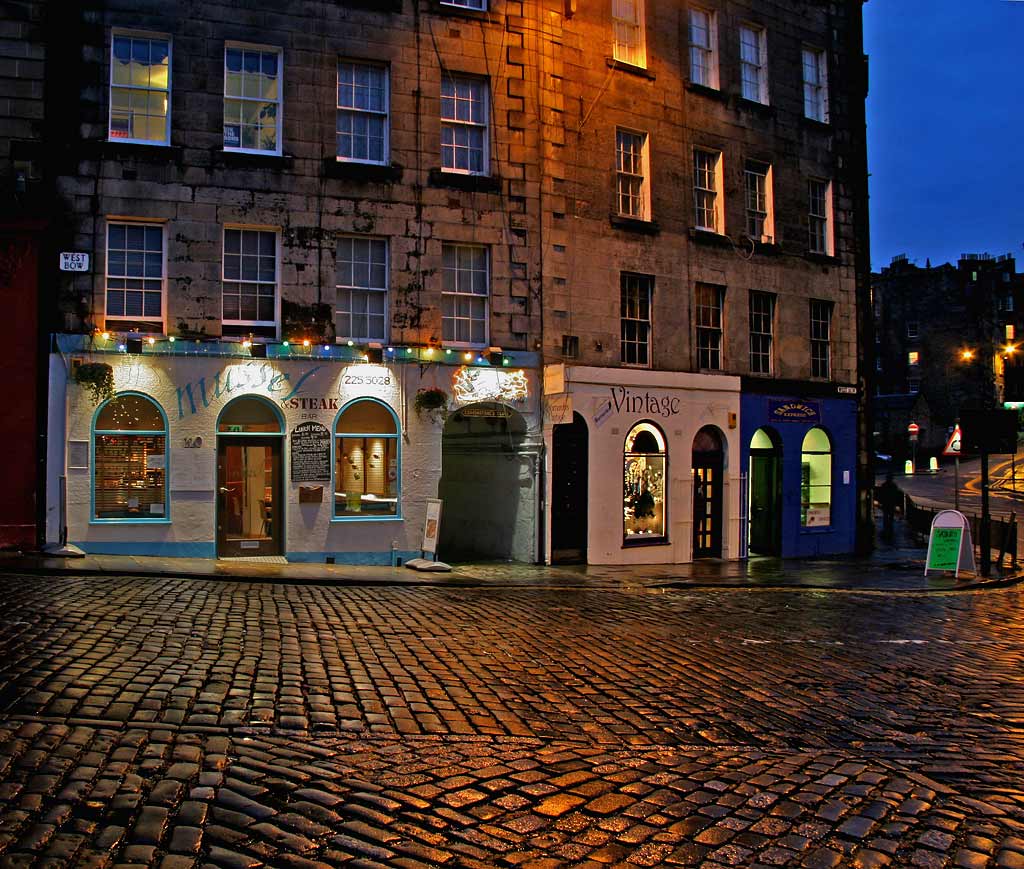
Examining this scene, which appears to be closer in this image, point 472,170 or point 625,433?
point 472,170

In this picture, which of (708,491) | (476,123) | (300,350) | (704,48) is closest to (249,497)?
(300,350)

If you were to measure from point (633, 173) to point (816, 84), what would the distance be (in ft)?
27.0

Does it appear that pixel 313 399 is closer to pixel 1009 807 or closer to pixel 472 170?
pixel 472 170

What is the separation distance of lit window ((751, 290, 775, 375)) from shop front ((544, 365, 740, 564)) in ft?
5.29

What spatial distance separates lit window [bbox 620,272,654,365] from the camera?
21641 millimetres

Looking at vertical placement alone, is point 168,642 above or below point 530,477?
below

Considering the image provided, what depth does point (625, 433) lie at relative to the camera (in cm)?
2111

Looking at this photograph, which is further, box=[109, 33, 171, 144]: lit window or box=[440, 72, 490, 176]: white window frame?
box=[440, 72, 490, 176]: white window frame

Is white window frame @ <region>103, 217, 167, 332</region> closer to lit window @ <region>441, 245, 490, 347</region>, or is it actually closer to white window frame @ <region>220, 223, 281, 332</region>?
white window frame @ <region>220, 223, 281, 332</region>

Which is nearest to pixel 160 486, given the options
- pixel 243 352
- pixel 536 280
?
pixel 243 352

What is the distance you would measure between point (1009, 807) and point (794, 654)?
4.52 m

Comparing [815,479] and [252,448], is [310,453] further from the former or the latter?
[815,479]

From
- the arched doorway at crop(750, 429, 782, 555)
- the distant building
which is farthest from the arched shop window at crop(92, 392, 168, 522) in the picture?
the distant building

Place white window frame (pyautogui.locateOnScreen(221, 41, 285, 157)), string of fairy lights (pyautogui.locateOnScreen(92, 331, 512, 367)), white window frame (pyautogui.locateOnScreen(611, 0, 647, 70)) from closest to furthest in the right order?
string of fairy lights (pyautogui.locateOnScreen(92, 331, 512, 367)) → white window frame (pyautogui.locateOnScreen(221, 41, 285, 157)) → white window frame (pyautogui.locateOnScreen(611, 0, 647, 70))
